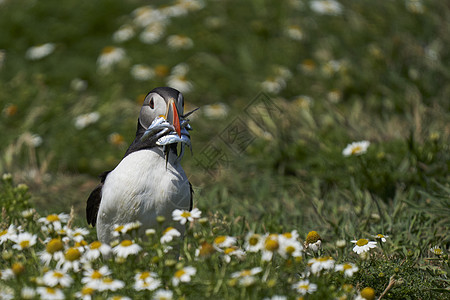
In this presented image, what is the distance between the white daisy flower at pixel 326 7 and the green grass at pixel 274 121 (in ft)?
0.28

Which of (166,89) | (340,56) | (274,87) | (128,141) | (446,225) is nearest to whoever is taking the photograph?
(166,89)

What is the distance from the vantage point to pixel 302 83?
6832 mm

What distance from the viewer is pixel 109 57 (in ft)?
23.0

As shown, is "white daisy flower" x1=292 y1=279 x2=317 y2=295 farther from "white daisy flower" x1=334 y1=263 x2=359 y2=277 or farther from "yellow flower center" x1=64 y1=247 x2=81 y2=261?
"yellow flower center" x1=64 y1=247 x2=81 y2=261

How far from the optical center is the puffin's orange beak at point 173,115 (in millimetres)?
3023

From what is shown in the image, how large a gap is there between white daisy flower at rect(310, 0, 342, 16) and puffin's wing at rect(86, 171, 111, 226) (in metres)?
4.74

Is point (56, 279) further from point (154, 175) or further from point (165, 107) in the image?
point (165, 107)

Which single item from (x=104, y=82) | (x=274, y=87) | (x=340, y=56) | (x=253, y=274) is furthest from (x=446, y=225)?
(x=104, y=82)

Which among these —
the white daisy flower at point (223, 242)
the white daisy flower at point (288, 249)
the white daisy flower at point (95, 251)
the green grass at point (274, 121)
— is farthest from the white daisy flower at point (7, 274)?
the white daisy flower at point (288, 249)

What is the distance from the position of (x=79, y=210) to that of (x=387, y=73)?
362cm

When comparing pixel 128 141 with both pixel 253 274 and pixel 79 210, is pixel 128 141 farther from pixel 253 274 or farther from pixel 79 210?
pixel 253 274

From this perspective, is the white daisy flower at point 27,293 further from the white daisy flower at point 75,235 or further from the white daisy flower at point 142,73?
the white daisy flower at point 142,73

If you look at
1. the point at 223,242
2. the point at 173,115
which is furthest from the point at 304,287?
the point at 173,115

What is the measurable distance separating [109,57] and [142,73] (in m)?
0.56
